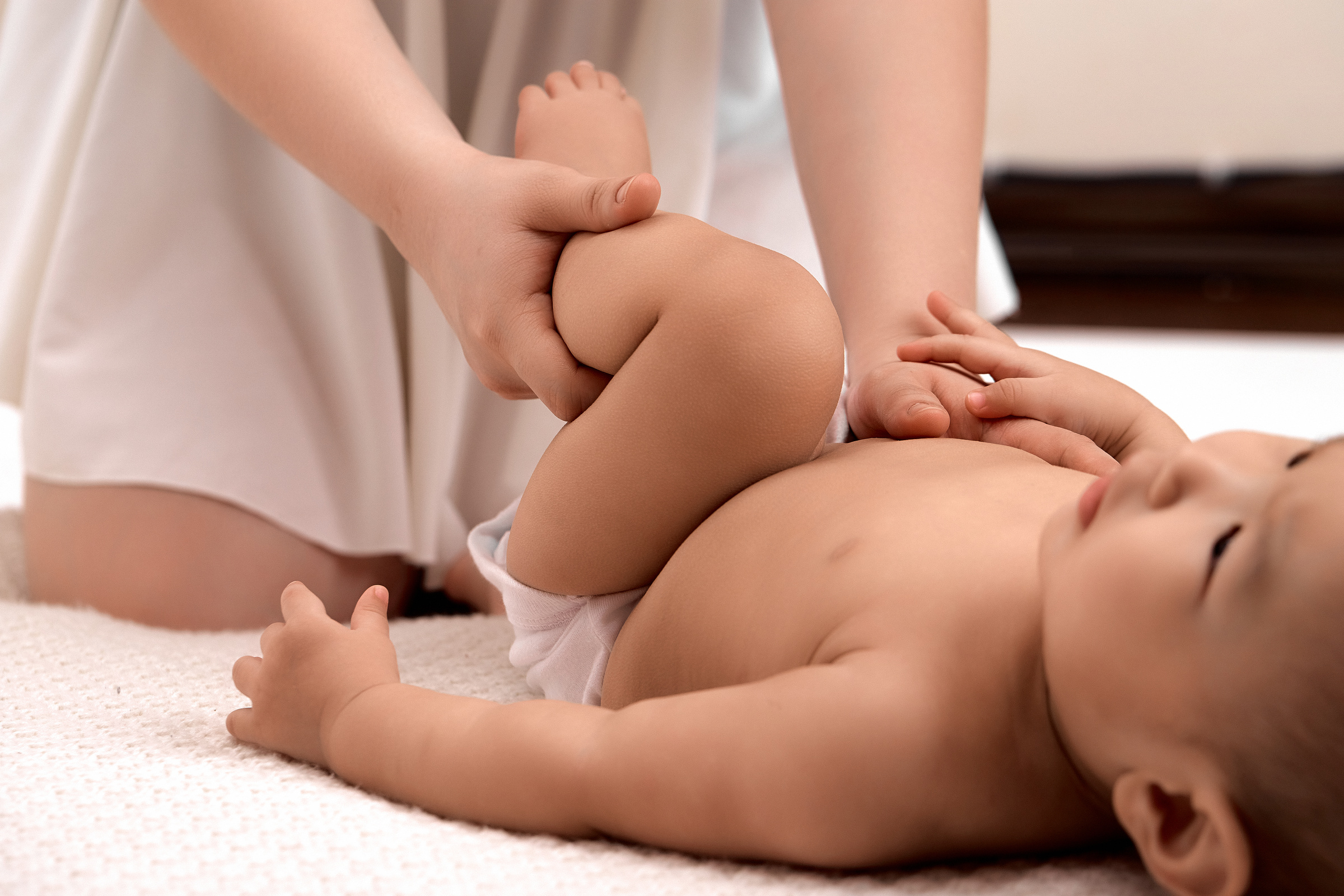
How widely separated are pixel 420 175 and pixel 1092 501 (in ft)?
1.42

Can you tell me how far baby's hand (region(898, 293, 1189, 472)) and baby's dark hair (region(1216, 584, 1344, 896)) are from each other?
28 centimetres

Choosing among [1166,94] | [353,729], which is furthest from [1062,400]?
[1166,94]

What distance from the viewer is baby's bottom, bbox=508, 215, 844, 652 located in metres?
0.57

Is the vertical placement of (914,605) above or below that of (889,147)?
below

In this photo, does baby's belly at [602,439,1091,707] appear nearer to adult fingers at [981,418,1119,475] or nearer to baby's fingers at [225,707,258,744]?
adult fingers at [981,418,1119,475]

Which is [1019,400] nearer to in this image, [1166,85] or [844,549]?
[844,549]

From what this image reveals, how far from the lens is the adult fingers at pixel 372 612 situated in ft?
1.97

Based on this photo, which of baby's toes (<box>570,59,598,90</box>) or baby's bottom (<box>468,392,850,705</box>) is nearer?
baby's bottom (<box>468,392,850,705</box>)

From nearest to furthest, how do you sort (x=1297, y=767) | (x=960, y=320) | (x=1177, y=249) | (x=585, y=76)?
1. (x=1297, y=767)
2. (x=960, y=320)
3. (x=585, y=76)
4. (x=1177, y=249)

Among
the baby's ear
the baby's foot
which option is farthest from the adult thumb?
the baby's ear

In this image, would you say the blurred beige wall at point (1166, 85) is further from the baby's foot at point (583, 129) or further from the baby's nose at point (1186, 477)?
the baby's nose at point (1186, 477)

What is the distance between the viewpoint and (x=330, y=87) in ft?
2.49

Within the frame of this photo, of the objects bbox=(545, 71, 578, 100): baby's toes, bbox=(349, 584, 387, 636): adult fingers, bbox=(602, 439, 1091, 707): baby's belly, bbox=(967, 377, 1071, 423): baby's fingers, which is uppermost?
bbox=(545, 71, 578, 100): baby's toes

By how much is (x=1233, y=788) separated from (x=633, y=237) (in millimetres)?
373
